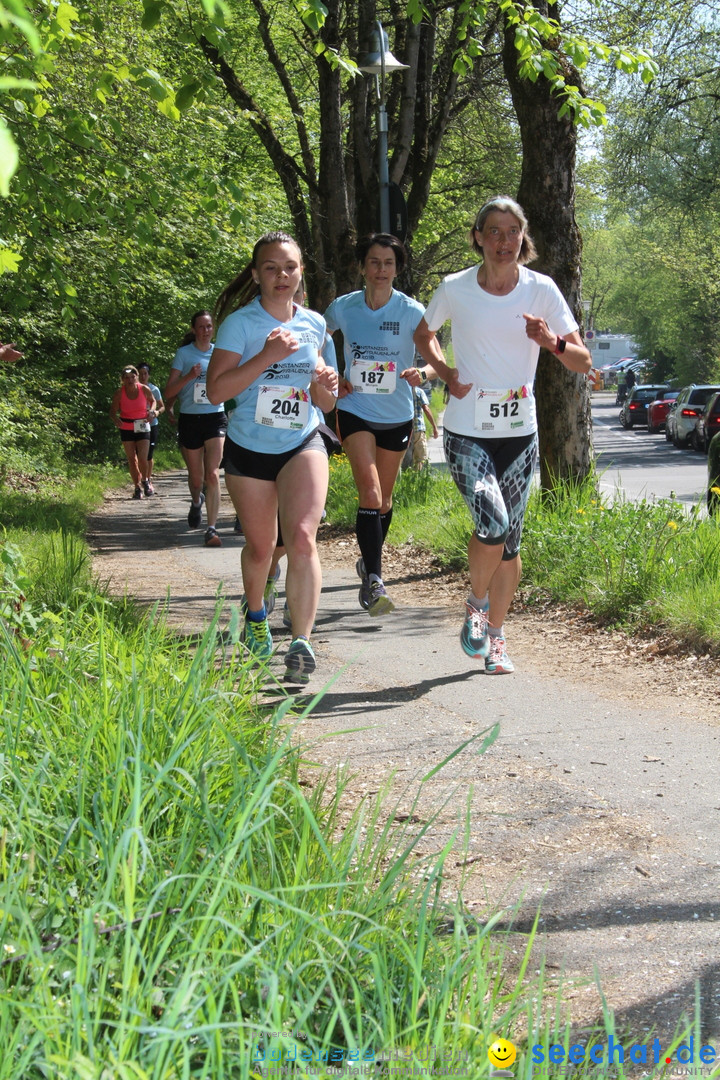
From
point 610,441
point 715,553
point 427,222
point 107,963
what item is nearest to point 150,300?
point 427,222

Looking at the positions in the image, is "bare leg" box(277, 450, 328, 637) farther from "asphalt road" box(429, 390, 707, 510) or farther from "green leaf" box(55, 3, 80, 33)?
"asphalt road" box(429, 390, 707, 510)

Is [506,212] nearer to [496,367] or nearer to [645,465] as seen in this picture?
[496,367]

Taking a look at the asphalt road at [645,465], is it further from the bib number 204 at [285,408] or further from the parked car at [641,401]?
the bib number 204 at [285,408]

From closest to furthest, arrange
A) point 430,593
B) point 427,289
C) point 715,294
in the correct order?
point 430,593 → point 427,289 → point 715,294

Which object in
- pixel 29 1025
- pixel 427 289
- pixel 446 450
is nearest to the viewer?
pixel 29 1025

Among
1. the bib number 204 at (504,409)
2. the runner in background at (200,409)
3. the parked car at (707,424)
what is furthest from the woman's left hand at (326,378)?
the parked car at (707,424)

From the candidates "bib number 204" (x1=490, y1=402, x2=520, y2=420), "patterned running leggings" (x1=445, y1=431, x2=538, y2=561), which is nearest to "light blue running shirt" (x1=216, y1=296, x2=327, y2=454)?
"patterned running leggings" (x1=445, y1=431, x2=538, y2=561)

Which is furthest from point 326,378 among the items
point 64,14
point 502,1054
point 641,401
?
point 641,401

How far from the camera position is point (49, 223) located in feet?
32.5

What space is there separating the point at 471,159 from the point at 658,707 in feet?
78.7

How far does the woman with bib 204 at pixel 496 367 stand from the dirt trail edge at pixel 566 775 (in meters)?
0.68

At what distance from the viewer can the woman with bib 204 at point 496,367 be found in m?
6.03

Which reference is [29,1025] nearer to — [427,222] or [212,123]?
[212,123]

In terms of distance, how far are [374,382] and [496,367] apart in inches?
62.4
